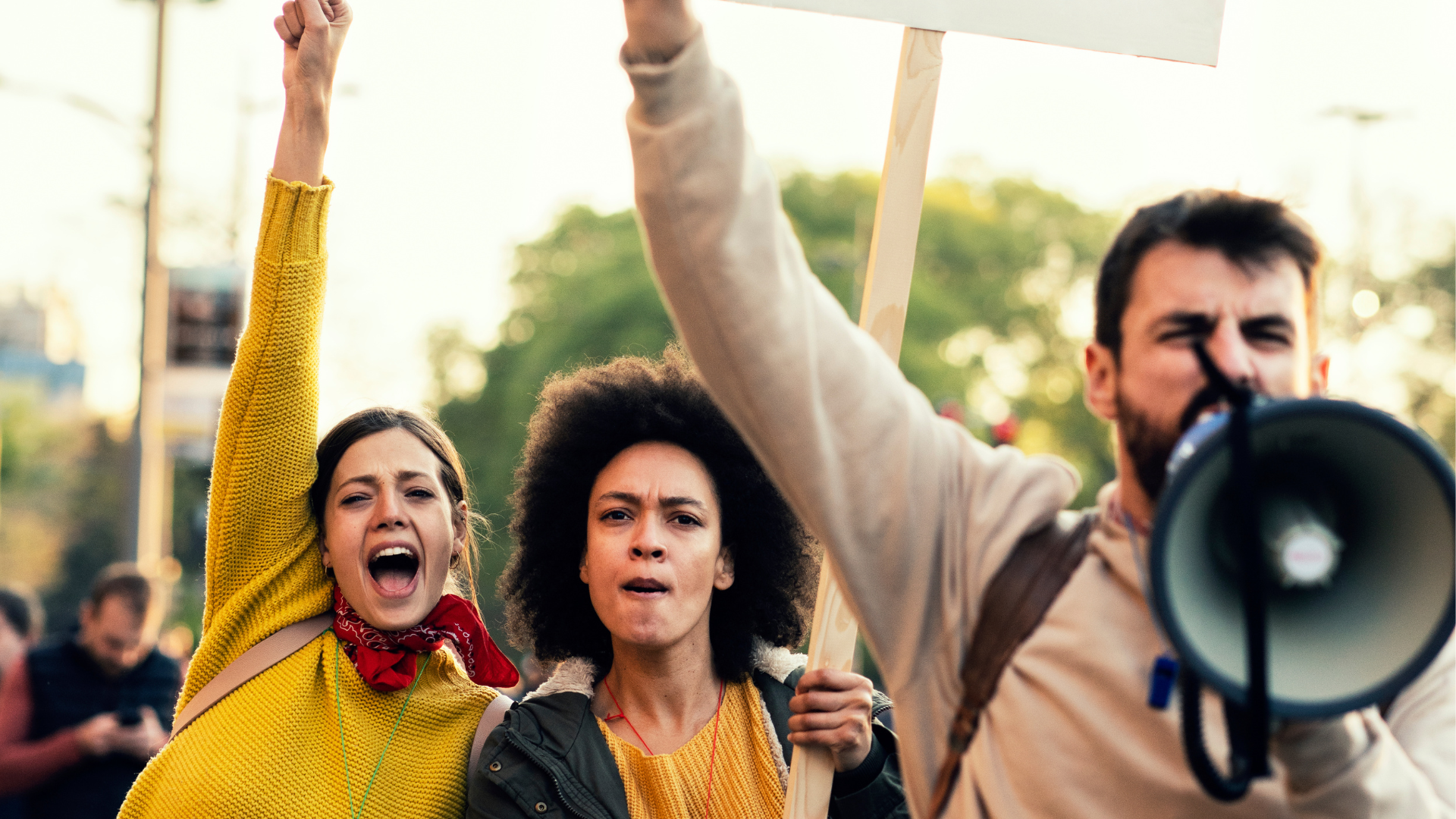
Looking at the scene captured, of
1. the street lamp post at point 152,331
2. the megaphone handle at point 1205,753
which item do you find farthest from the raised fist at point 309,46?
the street lamp post at point 152,331

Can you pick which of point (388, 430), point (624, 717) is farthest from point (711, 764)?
point (388, 430)

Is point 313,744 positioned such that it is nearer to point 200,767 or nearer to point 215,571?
point 200,767

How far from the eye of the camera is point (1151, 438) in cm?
188

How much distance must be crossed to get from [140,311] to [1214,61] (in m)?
13.6

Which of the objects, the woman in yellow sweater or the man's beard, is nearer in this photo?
the man's beard

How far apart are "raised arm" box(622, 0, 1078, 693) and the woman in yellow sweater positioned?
1516mm

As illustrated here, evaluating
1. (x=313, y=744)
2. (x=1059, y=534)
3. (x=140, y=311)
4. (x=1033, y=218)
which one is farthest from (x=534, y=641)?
(x=1033, y=218)

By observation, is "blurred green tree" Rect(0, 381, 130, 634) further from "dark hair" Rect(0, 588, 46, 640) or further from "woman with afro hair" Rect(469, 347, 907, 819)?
"woman with afro hair" Rect(469, 347, 907, 819)

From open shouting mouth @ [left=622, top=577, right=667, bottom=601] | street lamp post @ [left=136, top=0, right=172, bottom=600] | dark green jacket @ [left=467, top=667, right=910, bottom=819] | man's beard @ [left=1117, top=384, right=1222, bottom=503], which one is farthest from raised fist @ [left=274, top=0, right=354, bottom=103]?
street lamp post @ [left=136, top=0, right=172, bottom=600]

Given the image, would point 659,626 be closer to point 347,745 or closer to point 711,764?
point 711,764

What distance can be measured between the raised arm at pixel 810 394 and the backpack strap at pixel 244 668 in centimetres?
165

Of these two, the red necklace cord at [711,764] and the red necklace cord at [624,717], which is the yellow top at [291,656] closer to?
the red necklace cord at [624,717]

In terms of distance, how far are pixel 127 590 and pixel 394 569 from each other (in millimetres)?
3364

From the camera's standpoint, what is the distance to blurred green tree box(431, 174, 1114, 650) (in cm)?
2933
